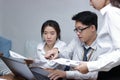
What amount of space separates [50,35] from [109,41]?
1129 millimetres

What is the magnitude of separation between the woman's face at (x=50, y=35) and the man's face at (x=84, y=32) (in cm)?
52

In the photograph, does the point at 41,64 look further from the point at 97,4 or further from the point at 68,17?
the point at 68,17

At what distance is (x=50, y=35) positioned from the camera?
2.46 m

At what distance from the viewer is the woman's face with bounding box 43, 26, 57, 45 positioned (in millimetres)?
2449

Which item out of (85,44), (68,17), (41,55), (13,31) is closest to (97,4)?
(85,44)

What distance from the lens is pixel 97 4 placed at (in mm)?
1447

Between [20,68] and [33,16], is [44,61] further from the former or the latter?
[33,16]

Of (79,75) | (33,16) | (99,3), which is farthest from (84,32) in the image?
(33,16)

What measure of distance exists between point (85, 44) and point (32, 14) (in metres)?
1.29

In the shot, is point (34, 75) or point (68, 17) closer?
point (34, 75)

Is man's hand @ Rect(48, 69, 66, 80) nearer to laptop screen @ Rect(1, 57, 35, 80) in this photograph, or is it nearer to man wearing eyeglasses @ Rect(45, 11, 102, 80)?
man wearing eyeglasses @ Rect(45, 11, 102, 80)

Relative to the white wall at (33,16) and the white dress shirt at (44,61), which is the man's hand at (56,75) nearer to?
the white dress shirt at (44,61)

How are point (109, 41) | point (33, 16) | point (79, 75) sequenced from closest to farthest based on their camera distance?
point (109, 41) < point (79, 75) < point (33, 16)

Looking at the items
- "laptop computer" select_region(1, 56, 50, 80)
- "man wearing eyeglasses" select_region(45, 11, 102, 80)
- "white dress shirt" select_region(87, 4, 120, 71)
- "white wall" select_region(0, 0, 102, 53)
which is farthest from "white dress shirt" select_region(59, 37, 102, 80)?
"white wall" select_region(0, 0, 102, 53)
